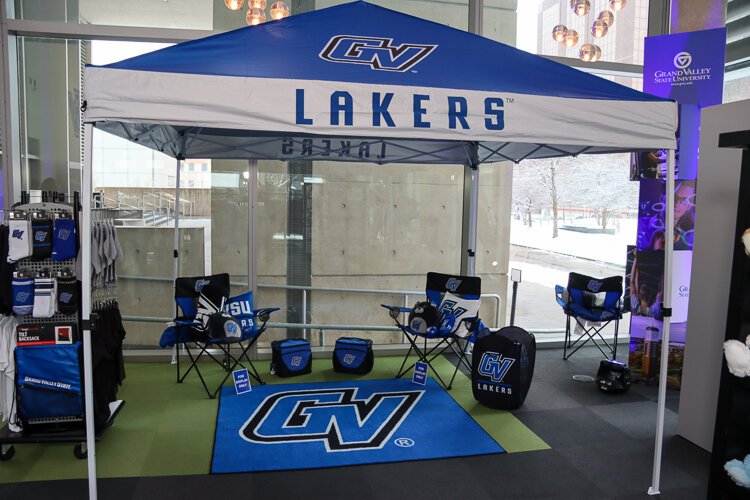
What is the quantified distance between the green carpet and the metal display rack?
10 centimetres

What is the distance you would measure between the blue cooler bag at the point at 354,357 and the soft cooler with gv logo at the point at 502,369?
3.23 ft

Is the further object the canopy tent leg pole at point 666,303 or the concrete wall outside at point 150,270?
the concrete wall outside at point 150,270

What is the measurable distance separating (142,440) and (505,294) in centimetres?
367

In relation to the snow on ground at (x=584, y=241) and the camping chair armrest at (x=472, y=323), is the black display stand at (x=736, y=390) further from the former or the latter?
the snow on ground at (x=584, y=241)

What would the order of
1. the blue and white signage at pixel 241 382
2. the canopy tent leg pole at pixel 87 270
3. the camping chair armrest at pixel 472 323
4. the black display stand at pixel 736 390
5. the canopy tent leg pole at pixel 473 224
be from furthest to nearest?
the canopy tent leg pole at pixel 473 224
the camping chair armrest at pixel 472 323
the blue and white signage at pixel 241 382
the canopy tent leg pole at pixel 87 270
the black display stand at pixel 736 390

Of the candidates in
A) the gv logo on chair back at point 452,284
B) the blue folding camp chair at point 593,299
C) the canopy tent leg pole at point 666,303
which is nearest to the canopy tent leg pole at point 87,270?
the canopy tent leg pole at point 666,303

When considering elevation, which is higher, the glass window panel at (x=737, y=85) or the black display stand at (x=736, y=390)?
the glass window panel at (x=737, y=85)

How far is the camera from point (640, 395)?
425cm

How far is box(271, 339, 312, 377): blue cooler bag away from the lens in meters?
4.41

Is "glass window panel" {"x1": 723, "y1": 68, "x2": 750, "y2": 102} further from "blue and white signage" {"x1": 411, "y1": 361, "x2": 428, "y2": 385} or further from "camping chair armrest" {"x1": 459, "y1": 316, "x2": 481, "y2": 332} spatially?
"blue and white signage" {"x1": 411, "y1": 361, "x2": 428, "y2": 385}

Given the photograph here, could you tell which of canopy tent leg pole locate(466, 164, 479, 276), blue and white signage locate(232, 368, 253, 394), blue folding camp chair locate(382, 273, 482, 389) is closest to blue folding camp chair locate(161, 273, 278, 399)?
blue and white signage locate(232, 368, 253, 394)

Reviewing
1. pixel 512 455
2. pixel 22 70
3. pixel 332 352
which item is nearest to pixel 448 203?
pixel 332 352

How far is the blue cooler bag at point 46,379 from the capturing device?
2979mm

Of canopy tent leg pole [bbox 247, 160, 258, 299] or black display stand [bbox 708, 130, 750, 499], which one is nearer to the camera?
black display stand [bbox 708, 130, 750, 499]
